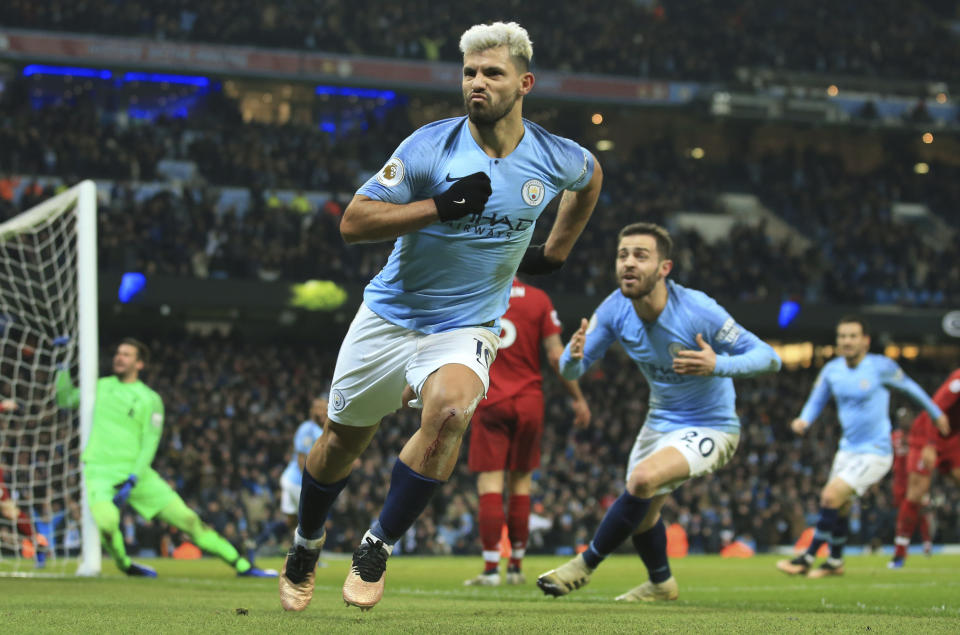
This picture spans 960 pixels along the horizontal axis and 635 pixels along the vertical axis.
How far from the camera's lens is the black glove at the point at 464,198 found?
4684mm

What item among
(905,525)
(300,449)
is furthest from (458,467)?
(905,525)

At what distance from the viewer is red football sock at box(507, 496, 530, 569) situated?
9.41 metres

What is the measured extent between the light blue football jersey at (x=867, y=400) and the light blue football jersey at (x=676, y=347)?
13.5 ft

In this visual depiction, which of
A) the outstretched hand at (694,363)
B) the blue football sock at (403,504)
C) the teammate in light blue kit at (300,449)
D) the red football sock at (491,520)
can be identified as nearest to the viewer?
the blue football sock at (403,504)

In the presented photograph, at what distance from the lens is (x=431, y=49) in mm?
33531

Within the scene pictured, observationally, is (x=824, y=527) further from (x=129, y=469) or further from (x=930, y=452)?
(x=129, y=469)

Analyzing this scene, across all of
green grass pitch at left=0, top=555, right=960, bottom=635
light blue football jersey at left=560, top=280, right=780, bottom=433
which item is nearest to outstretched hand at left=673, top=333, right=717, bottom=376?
light blue football jersey at left=560, top=280, right=780, bottom=433

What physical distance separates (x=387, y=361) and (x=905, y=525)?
955cm

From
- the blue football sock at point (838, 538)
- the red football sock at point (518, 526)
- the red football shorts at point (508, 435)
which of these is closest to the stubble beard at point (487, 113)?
the red football shorts at point (508, 435)

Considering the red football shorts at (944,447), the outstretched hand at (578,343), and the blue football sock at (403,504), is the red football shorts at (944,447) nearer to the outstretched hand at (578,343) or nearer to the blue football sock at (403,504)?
the outstretched hand at (578,343)

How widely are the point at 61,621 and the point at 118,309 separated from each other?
22.6 meters

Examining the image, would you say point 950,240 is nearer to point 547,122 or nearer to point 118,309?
point 547,122

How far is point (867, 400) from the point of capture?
36.7ft

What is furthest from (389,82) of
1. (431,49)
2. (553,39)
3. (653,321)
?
(653,321)
